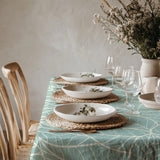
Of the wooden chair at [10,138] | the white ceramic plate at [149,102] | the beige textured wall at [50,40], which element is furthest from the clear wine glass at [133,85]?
the beige textured wall at [50,40]

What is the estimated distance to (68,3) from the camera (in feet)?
10.9

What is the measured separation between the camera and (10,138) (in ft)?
5.12

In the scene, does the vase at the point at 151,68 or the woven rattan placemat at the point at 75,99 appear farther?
the vase at the point at 151,68

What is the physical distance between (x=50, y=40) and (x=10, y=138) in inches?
78.7

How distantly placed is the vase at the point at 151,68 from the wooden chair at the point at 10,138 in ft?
2.86

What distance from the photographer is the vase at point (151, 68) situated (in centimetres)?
182

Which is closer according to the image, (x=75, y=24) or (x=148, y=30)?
(x=148, y=30)

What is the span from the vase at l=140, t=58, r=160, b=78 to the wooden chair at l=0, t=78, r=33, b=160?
873 millimetres

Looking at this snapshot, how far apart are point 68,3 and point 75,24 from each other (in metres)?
0.25

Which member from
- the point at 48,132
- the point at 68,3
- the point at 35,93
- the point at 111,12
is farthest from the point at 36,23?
the point at 48,132

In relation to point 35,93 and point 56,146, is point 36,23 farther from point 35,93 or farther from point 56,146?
point 56,146

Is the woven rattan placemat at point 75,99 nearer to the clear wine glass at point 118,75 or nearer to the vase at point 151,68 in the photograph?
the clear wine glass at point 118,75

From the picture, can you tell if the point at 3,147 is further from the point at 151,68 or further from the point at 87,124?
the point at 151,68

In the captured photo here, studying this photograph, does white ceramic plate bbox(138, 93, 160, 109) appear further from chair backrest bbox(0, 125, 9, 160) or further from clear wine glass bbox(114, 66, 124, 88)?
chair backrest bbox(0, 125, 9, 160)
